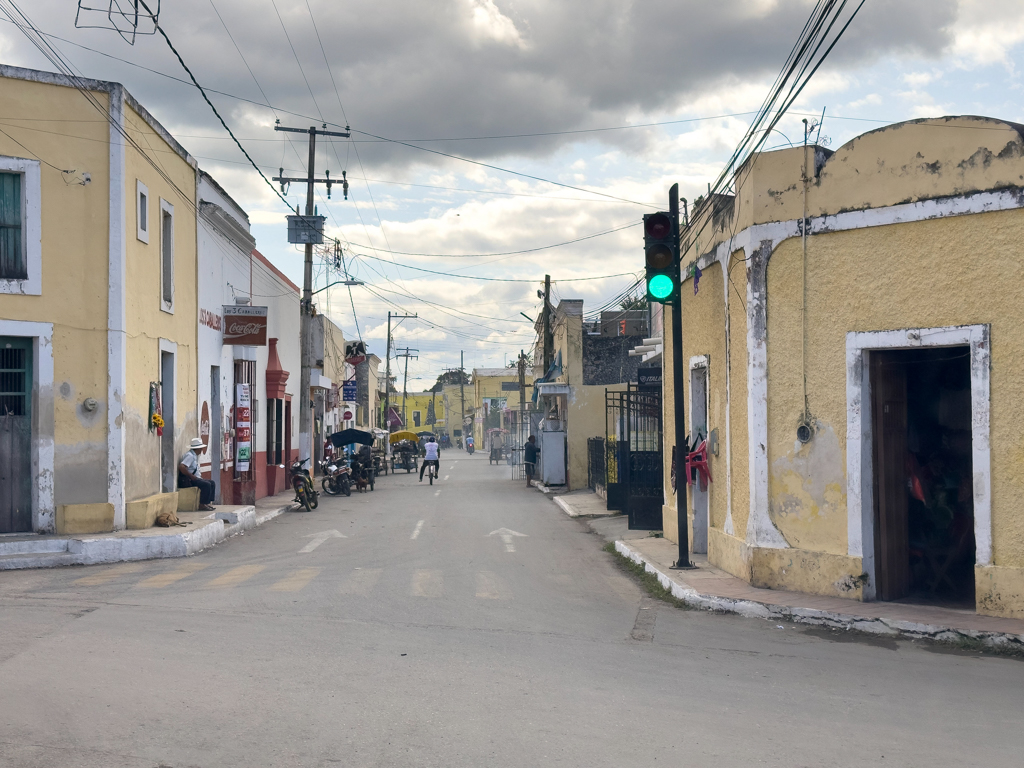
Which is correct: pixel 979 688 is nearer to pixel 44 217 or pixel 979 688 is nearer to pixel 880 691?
pixel 880 691

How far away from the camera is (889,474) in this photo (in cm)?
1066

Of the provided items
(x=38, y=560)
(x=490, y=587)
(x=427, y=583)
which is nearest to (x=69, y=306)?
(x=38, y=560)

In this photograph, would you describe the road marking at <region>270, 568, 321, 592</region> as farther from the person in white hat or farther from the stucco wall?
the person in white hat

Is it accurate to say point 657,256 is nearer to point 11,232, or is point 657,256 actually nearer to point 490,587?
point 490,587

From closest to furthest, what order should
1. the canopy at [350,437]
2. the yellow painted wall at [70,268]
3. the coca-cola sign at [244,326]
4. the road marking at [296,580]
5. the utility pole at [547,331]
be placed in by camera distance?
the road marking at [296,580] < the yellow painted wall at [70,268] < the coca-cola sign at [244,326] < the canopy at [350,437] < the utility pole at [547,331]

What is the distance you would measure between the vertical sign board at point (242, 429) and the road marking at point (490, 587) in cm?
1194

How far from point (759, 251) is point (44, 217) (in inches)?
420

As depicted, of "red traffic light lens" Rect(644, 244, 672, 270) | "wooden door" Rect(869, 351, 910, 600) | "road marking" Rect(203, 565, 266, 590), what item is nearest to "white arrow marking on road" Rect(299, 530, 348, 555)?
"road marking" Rect(203, 565, 266, 590)

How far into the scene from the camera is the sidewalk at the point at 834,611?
865 cm

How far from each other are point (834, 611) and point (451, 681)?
4.49 metres

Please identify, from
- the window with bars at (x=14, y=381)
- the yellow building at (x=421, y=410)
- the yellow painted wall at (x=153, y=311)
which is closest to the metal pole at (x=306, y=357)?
the yellow painted wall at (x=153, y=311)

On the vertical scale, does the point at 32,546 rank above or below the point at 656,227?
below

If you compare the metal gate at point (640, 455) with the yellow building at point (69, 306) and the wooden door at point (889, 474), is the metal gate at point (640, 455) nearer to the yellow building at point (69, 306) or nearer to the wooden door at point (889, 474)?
the wooden door at point (889, 474)

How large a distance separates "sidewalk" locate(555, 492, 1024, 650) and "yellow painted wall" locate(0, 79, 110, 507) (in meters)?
8.87
